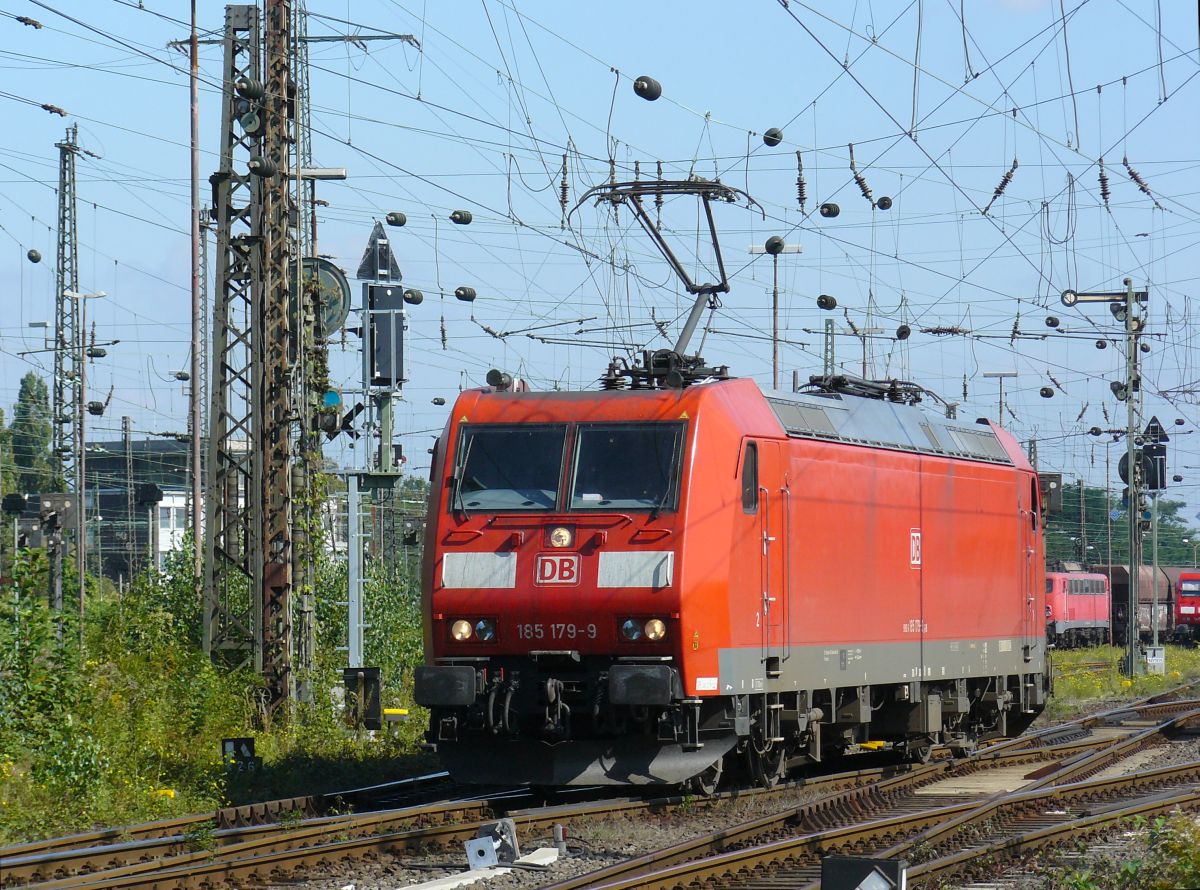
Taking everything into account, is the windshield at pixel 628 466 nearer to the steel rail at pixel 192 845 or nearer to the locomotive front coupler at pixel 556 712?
the locomotive front coupler at pixel 556 712

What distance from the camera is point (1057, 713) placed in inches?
1098

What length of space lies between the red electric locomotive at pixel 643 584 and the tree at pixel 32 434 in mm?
63504

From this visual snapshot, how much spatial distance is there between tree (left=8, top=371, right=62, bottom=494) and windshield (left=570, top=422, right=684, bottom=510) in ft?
210

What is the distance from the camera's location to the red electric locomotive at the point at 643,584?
13.5 meters

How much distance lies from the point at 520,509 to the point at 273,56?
26.4 feet

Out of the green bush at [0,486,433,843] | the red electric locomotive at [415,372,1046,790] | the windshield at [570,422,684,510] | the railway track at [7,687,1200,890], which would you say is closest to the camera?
the railway track at [7,687,1200,890]

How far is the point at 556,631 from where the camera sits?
13.7 meters

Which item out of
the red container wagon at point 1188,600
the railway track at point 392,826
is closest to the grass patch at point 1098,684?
the railway track at point 392,826

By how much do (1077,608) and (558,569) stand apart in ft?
162

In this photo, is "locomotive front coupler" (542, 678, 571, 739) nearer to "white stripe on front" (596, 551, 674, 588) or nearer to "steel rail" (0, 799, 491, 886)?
"white stripe on front" (596, 551, 674, 588)

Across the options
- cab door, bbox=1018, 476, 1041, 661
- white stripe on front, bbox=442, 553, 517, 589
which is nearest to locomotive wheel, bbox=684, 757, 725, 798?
white stripe on front, bbox=442, 553, 517, 589

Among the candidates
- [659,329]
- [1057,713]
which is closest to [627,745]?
[659,329]

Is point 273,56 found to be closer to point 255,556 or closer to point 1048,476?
point 255,556

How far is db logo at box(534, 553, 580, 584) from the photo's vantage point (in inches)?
540
